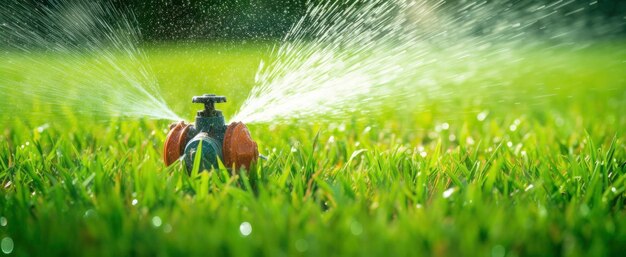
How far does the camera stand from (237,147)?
1930 mm

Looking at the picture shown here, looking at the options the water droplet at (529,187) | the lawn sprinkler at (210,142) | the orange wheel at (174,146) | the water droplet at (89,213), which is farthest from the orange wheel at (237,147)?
the water droplet at (529,187)

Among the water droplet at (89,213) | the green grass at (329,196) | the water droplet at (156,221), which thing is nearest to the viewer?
the green grass at (329,196)

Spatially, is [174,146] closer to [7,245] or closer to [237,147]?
[237,147]

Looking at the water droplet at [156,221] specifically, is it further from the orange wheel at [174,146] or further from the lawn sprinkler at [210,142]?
the orange wheel at [174,146]

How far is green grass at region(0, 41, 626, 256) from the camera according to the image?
4.27 feet

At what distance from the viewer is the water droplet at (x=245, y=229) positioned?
138cm

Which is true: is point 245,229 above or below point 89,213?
below

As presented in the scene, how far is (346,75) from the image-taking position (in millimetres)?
3033

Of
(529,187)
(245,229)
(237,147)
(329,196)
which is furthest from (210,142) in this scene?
(529,187)

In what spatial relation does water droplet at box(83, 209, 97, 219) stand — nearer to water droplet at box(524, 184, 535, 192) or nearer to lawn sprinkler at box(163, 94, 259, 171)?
lawn sprinkler at box(163, 94, 259, 171)

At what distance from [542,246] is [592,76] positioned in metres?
4.78

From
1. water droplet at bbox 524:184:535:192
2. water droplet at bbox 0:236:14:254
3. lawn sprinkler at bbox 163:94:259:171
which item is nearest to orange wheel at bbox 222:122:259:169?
lawn sprinkler at bbox 163:94:259:171

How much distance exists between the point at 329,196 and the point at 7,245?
0.77 m

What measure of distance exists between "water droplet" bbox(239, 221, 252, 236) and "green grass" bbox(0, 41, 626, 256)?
2 cm
